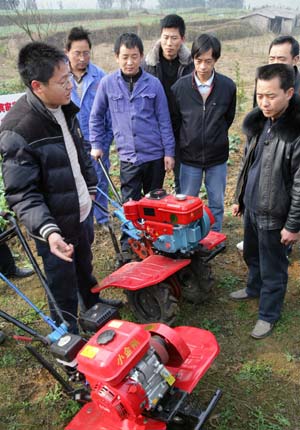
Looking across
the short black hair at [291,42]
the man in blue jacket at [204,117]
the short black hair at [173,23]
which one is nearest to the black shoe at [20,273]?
the man in blue jacket at [204,117]

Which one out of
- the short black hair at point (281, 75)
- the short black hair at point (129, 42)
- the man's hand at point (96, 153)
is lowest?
the man's hand at point (96, 153)

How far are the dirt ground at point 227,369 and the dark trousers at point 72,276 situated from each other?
0.43 metres

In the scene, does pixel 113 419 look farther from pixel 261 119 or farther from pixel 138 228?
pixel 261 119

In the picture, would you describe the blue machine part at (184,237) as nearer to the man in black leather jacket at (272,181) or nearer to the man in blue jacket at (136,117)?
the man in black leather jacket at (272,181)

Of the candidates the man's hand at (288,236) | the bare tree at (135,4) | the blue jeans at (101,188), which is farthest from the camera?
the bare tree at (135,4)

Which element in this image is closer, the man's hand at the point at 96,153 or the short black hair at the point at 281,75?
the short black hair at the point at 281,75

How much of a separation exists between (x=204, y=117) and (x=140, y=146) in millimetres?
641

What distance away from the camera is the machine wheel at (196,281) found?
3.35 metres

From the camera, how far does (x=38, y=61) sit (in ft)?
7.51

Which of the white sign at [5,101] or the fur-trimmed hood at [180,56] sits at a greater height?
the fur-trimmed hood at [180,56]

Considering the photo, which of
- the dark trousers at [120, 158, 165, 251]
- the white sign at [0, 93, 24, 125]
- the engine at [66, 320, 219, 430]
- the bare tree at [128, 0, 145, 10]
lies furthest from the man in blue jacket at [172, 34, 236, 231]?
the bare tree at [128, 0, 145, 10]

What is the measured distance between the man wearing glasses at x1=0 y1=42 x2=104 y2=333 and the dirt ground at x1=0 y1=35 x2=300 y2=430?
2.90ft

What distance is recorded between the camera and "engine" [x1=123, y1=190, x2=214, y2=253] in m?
2.99

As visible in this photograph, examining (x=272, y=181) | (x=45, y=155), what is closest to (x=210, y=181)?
(x=272, y=181)
